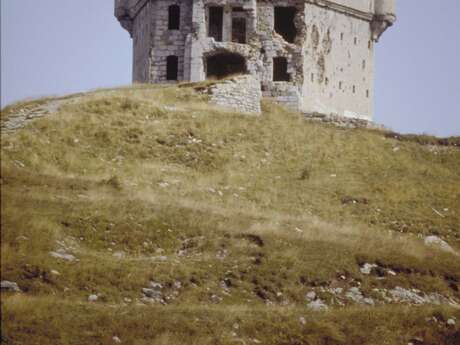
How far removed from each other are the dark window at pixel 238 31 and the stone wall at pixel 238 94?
704cm

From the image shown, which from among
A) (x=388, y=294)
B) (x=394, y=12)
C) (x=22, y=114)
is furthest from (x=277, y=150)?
(x=394, y=12)

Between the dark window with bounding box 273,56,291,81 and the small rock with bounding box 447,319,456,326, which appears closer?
the small rock with bounding box 447,319,456,326

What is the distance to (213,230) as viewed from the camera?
26.5 meters

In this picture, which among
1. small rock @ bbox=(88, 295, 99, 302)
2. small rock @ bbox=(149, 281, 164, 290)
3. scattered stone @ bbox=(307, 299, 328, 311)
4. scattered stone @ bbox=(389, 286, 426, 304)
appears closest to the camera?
small rock @ bbox=(88, 295, 99, 302)

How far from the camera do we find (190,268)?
23734 mm

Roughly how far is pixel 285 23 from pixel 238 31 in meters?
2.95

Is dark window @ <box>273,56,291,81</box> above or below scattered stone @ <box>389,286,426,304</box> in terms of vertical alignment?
above

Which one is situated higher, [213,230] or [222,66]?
[222,66]

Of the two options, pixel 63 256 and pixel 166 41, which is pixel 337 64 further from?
pixel 63 256

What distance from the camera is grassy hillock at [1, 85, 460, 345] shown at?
837 inches

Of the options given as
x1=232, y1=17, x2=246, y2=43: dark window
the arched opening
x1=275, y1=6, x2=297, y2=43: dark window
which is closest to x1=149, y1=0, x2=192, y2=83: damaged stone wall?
the arched opening

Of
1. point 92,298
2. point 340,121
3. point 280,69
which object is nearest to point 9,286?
point 92,298

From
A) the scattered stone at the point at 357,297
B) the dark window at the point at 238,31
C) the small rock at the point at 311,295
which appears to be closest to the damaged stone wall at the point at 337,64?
the dark window at the point at 238,31

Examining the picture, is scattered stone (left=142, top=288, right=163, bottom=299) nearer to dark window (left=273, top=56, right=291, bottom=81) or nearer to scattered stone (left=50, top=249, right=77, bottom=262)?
scattered stone (left=50, top=249, right=77, bottom=262)
